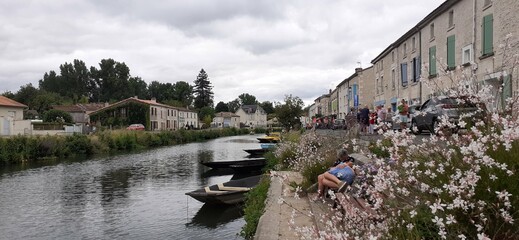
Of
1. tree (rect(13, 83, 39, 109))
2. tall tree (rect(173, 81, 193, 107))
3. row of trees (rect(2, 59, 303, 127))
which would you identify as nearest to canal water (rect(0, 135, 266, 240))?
tree (rect(13, 83, 39, 109))

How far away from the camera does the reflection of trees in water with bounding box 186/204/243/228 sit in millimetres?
12750

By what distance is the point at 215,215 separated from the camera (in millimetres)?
13438

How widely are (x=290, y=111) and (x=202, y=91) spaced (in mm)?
72097

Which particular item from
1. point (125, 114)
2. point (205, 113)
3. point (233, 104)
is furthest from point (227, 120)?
point (125, 114)

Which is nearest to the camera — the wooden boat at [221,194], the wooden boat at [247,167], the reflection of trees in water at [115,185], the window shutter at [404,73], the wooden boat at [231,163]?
the wooden boat at [221,194]

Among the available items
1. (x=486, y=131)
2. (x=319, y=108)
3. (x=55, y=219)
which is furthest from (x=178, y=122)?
(x=486, y=131)

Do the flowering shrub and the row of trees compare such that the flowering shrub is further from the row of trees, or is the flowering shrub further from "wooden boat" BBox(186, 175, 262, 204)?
the row of trees

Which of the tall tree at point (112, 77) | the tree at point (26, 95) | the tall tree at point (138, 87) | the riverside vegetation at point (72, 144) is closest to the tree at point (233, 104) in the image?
the tall tree at point (138, 87)

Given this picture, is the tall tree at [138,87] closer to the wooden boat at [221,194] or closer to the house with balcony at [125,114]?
the house with balcony at [125,114]

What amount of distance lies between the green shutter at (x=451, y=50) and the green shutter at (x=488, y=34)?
10.4ft

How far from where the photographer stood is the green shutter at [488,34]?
16.6m

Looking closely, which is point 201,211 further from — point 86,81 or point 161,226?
point 86,81

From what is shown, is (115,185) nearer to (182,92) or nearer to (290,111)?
(290,111)

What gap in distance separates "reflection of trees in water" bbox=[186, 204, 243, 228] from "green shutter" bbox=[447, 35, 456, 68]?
1321 cm
